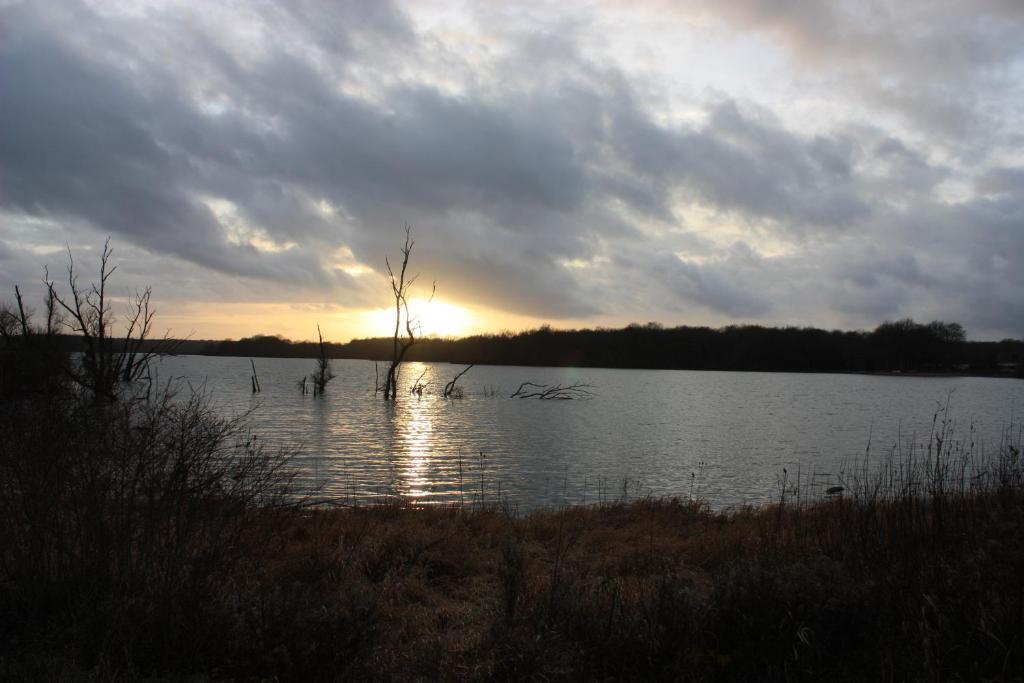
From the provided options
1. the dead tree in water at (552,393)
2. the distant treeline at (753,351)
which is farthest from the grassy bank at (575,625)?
the distant treeline at (753,351)

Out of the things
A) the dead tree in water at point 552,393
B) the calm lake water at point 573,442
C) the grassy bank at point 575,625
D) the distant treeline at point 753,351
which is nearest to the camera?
the grassy bank at point 575,625

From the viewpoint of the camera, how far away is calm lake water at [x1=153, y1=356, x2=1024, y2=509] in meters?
19.8

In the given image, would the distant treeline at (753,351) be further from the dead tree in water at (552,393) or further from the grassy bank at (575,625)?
the grassy bank at (575,625)

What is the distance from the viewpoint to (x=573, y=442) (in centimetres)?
3027

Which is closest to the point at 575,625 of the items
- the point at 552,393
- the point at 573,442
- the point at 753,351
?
the point at 573,442

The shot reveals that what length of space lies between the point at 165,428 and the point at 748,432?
109 ft

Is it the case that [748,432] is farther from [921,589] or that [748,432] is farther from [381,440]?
[921,589]

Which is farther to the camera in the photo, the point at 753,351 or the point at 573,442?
the point at 753,351

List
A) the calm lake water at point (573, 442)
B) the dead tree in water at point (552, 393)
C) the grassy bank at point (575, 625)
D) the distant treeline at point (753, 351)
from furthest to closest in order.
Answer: the distant treeline at point (753, 351)
the dead tree in water at point (552, 393)
the calm lake water at point (573, 442)
the grassy bank at point (575, 625)

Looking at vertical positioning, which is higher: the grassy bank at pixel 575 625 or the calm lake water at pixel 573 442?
the grassy bank at pixel 575 625

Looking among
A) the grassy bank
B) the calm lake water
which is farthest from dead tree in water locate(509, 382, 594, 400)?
the grassy bank

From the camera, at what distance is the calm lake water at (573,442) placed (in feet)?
64.8

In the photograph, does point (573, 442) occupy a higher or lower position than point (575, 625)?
lower

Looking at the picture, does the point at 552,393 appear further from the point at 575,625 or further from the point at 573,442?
the point at 575,625
